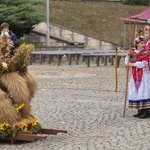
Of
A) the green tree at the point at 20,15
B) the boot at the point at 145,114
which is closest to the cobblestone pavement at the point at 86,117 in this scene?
the boot at the point at 145,114

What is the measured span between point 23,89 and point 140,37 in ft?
11.8

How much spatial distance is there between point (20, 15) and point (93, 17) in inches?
438

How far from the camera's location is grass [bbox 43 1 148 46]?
41.9m

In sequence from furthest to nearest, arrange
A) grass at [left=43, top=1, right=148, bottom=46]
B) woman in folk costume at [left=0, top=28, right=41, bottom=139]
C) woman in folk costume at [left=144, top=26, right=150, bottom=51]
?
grass at [left=43, top=1, right=148, bottom=46] → woman in folk costume at [left=144, top=26, right=150, bottom=51] → woman in folk costume at [left=0, top=28, right=41, bottom=139]

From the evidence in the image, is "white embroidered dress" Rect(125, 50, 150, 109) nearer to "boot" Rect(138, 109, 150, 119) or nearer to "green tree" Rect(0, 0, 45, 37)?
"boot" Rect(138, 109, 150, 119)

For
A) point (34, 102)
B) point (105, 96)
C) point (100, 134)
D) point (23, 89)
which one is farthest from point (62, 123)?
point (105, 96)

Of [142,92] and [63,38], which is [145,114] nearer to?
[142,92]

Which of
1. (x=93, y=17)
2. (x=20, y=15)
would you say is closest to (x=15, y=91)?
(x=20, y=15)

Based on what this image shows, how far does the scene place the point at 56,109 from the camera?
1414 cm

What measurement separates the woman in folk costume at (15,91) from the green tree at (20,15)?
72.0 feet

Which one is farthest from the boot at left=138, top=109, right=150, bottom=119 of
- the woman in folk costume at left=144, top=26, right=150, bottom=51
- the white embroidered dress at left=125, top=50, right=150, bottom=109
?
the woman in folk costume at left=144, top=26, right=150, bottom=51

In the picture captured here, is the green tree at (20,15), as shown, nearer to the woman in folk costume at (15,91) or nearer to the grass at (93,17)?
the grass at (93,17)

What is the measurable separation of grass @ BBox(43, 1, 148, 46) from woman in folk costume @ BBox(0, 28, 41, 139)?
2999 centimetres

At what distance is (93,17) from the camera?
43500 mm
